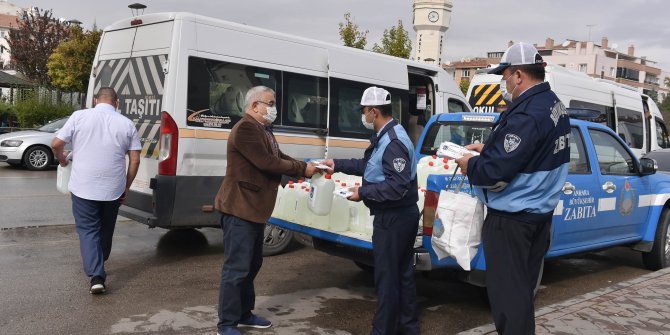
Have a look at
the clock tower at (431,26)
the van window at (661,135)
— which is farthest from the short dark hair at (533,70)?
the clock tower at (431,26)

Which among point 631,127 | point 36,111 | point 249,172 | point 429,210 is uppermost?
A: point 36,111

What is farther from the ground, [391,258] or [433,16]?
[433,16]

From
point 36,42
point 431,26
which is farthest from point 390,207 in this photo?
point 431,26

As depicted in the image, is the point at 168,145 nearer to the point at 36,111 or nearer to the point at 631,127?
the point at 631,127

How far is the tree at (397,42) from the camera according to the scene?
26859mm

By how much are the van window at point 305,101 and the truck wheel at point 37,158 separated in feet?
34.9

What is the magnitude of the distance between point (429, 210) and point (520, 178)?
55.6 inches

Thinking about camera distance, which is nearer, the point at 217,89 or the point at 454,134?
the point at 217,89

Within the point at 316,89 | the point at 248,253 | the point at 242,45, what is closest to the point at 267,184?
the point at 248,253

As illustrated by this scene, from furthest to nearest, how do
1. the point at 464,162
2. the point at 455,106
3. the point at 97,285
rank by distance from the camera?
the point at 455,106 < the point at 97,285 < the point at 464,162

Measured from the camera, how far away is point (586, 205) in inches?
234

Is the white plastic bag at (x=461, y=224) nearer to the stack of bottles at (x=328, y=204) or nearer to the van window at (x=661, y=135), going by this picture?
the stack of bottles at (x=328, y=204)

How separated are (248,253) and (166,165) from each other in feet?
7.84

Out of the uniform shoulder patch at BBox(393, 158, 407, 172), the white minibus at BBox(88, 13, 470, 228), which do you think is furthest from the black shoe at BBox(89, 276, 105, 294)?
the uniform shoulder patch at BBox(393, 158, 407, 172)
